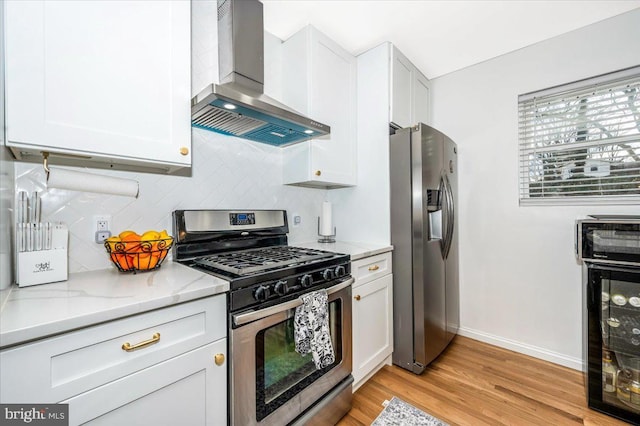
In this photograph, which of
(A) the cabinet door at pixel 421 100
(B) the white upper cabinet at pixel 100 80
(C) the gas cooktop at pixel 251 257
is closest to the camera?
(B) the white upper cabinet at pixel 100 80

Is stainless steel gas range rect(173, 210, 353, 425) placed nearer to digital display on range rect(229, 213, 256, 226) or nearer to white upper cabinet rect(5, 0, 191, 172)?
digital display on range rect(229, 213, 256, 226)

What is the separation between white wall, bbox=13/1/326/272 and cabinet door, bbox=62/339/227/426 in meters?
0.72

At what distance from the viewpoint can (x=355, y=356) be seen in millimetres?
1771

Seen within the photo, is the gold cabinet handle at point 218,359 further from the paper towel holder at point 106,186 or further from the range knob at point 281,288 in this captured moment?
the paper towel holder at point 106,186

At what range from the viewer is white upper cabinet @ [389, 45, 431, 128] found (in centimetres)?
220

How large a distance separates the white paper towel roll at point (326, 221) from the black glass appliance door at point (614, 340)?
1725 mm

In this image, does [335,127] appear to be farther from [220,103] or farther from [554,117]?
[554,117]

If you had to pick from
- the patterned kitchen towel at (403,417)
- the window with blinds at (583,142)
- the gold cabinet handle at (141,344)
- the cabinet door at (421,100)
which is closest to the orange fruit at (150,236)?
the gold cabinet handle at (141,344)

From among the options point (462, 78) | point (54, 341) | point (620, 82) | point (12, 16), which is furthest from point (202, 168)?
point (620, 82)

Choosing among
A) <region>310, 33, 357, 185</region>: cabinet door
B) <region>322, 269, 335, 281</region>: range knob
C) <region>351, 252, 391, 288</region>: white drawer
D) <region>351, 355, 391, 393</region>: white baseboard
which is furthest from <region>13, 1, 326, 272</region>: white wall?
<region>351, 355, 391, 393</region>: white baseboard

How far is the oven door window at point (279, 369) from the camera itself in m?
1.20

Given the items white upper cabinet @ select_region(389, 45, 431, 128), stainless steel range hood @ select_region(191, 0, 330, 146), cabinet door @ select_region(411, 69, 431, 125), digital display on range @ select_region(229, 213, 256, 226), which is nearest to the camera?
stainless steel range hood @ select_region(191, 0, 330, 146)

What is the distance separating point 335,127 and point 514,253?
191cm

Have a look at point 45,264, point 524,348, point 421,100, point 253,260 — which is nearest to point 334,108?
point 421,100
